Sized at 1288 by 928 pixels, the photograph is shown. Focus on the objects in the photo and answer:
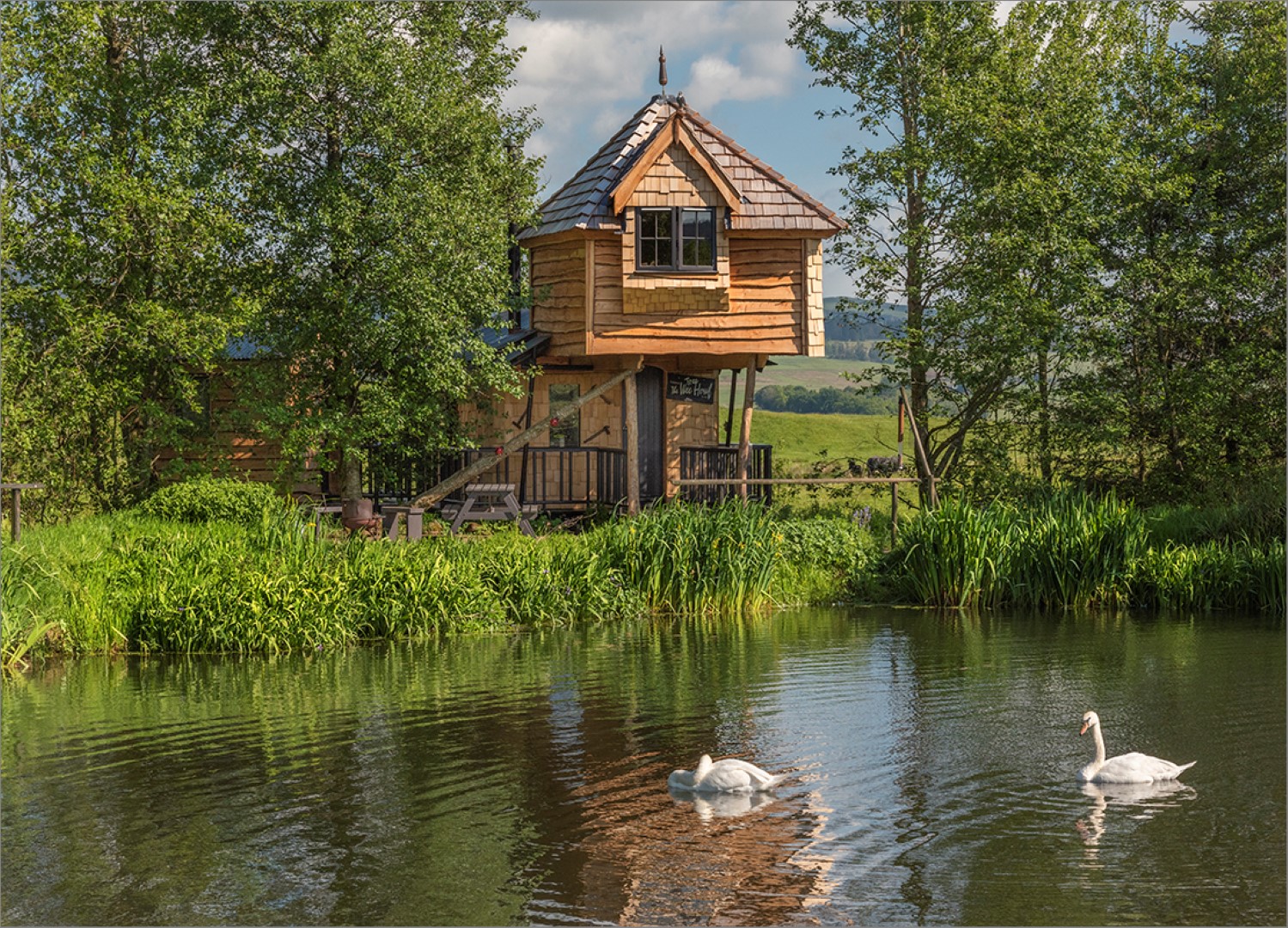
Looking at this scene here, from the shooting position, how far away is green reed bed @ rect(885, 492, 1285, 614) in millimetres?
23125

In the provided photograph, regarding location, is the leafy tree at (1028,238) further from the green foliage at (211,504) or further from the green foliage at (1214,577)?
the green foliage at (211,504)

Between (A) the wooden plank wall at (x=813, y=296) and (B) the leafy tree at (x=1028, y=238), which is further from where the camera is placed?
(B) the leafy tree at (x=1028, y=238)

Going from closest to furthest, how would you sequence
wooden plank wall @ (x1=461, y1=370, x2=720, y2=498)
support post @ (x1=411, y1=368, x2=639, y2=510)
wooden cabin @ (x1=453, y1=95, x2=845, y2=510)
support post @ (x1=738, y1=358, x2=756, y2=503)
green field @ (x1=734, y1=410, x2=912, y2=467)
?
wooden cabin @ (x1=453, y1=95, x2=845, y2=510) → support post @ (x1=411, y1=368, x2=639, y2=510) → support post @ (x1=738, y1=358, x2=756, y2=503) → wooden plank wall @ (x1=461, y1=370, x2=720, y2=498) → green field @ (x1=734, y1=410, x2=912, y2=467)

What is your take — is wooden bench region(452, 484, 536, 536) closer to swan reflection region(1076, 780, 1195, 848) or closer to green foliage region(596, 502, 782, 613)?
green foliage region(596, 502, 782, 613)

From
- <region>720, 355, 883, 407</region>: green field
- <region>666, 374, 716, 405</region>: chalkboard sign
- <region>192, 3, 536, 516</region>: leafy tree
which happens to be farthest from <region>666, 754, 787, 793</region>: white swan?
<region>720, 355, 883, 407</region>: green field

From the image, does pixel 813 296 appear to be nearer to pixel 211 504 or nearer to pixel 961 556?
pixel 961 556

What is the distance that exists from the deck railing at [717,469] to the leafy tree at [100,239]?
384 inches

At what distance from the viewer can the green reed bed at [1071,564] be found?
23.1 m

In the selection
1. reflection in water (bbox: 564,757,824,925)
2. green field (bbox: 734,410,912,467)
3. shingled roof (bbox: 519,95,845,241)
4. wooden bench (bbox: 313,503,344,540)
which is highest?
shingled roof (bbox: 519,95,845,241)

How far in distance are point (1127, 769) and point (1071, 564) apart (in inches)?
486

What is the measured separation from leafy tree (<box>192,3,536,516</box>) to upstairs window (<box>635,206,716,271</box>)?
265cm

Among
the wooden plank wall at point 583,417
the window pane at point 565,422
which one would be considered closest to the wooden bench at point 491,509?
the wooden plank wall at point 583,417

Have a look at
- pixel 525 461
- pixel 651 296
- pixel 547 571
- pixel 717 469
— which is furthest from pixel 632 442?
pixel 547 571

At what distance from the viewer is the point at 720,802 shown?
36.8 feet
